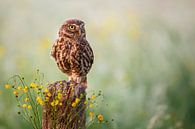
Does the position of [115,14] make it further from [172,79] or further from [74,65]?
[74,65]

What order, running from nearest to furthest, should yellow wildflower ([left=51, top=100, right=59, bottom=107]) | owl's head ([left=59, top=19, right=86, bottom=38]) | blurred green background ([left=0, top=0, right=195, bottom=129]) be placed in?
yellow wildflower ([left=51, top=100, right=59, bottom=107])
owl's head ([left=59, top=19, right=86, bottom=38])
blurred green background ([left=0, top=0, right=195, bottom=129])

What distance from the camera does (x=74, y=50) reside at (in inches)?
108

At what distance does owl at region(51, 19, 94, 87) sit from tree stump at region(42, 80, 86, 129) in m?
0.19

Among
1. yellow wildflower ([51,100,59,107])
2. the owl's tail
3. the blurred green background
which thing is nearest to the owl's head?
the owl's tail

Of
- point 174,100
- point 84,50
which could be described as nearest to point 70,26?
point 84,50

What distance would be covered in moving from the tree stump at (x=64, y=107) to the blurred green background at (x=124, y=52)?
1906 millimetres

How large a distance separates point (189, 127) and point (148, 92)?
42cm

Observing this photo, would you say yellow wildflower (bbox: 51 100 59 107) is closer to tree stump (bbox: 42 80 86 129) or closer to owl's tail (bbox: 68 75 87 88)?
tree stump (bbox: 42 80 86 129)

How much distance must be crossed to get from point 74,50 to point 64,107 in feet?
0.93

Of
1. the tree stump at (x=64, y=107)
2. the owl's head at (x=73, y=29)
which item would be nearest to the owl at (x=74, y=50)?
the owl's head at (x=73, y=29)

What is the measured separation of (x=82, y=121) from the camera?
102 inches

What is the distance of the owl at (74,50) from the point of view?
272 cm

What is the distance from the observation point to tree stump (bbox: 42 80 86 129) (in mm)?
2545

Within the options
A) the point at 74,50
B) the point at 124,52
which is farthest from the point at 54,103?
the point at 124,52
